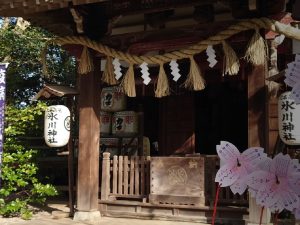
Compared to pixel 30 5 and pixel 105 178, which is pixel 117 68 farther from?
pixel 105 178

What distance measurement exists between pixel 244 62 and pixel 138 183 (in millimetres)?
3018

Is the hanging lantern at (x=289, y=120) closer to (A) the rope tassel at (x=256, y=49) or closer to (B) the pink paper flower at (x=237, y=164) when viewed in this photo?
(A) the rope tassel at (x=256, y=49)

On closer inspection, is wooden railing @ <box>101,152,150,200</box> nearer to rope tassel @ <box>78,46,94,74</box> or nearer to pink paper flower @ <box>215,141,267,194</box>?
rope tassel @ <box>78,46,94,74</box>

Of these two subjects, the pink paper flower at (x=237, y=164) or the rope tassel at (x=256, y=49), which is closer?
the pink paper flower at (x=237, y=164)

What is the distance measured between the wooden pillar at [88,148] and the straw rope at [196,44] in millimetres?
598

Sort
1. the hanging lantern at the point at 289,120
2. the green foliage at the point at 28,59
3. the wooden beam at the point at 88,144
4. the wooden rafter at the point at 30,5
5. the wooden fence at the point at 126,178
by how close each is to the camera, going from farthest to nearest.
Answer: the green foliage at the point at 28,59
the wooden fence at the point at 126,178
the wooden beam at the point at 88,144
the wooden rafter at the point at 30,5
the hanging lantern at the point at 289,120

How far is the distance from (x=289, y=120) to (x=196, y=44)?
1886mm

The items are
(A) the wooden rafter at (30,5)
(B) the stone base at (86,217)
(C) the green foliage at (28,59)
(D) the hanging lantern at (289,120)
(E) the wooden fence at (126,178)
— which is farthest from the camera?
(C) the green foliage at (28,59)

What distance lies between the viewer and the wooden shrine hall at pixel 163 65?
672 centimetres

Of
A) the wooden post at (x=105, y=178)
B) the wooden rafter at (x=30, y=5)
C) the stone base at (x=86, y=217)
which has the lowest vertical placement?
the stone base at (x=86, y=217)

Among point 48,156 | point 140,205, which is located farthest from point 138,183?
point 48,156

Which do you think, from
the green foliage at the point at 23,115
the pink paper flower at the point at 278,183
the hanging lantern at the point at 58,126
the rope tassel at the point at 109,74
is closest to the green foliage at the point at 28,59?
the green foliage at the point at 23,115

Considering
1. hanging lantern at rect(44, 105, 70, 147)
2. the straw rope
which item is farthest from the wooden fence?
the straw rope

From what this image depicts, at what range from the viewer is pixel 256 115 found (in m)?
6.73
